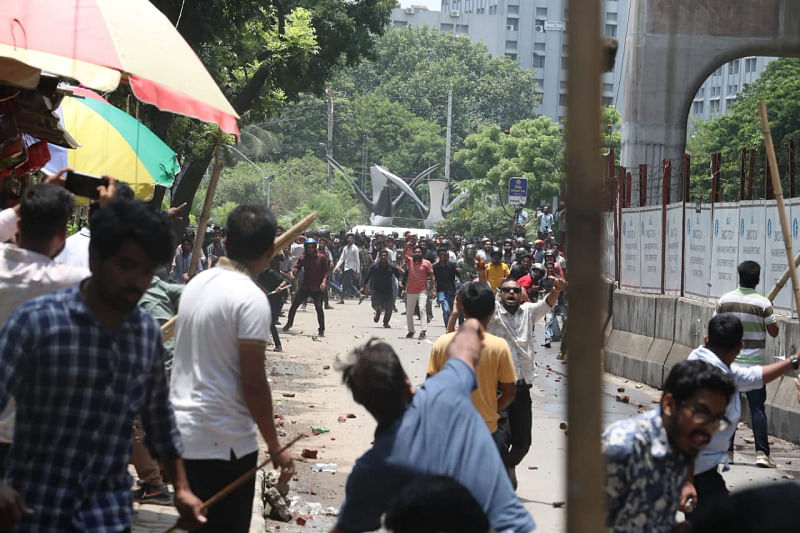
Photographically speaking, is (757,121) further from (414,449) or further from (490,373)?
(414,449)

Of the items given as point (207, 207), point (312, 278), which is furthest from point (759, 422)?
point (312, 278)

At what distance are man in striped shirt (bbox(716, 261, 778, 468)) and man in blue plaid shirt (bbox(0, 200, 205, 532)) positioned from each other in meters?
7.03

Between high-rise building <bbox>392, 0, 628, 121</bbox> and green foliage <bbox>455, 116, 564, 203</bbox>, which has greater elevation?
high-rise building <bbox>392, 0, 628, 121</bbox>

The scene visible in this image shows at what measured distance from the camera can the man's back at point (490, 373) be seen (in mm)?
6559

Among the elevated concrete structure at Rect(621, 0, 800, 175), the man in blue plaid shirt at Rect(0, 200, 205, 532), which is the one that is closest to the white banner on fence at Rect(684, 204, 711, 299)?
the elevated concrete structure at Rect(621, 0, 800, 175)

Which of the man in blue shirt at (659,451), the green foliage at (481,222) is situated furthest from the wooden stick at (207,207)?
the green foliage at (481,222)

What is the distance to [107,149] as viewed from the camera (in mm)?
9102

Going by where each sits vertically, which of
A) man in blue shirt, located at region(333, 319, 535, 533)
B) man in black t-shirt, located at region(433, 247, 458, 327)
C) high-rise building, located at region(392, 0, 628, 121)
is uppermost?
high-rise building, located at region(392, 0, 628, 121)

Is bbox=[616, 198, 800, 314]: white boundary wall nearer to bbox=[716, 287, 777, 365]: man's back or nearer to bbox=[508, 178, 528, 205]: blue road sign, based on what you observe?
bbox=[716, 287, 777, 365]: man's back

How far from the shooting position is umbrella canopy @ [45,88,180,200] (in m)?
9.10

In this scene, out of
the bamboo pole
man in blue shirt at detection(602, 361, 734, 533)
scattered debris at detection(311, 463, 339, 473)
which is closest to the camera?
the bamboo pole

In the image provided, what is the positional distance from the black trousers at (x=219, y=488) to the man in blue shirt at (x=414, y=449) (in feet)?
2.98

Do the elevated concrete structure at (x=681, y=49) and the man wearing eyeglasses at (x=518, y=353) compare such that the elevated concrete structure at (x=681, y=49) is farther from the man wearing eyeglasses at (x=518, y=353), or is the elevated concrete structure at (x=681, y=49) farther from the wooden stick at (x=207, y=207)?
the wooden stick at (x=207, y=207)

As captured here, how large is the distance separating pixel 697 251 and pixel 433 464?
41.1 ft
